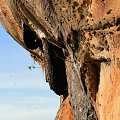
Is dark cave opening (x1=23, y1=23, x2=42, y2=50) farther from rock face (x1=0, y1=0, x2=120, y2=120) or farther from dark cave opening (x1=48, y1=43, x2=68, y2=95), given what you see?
dark cave opening (x1=48, y1=43, x2=68, y2=95)

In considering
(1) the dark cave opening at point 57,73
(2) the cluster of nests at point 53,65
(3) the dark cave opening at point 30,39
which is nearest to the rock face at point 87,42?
(2) the cluster of nests at point 53,65

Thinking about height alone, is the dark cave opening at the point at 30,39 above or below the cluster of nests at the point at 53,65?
above

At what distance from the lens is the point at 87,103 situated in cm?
730

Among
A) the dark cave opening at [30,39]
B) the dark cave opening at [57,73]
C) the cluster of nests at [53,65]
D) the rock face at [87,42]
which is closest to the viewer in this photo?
the rock face at [87,42]

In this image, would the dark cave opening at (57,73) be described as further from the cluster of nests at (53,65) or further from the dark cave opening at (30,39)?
the dark cave opening at (30,39)

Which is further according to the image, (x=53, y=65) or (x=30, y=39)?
(x=30, y=39)

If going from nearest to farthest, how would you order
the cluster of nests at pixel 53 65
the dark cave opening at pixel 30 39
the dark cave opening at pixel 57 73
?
the cluster of nests at pixel 53 65, the dark cave opening at pixel 57 73, the dark cave opening at pixel 30 39

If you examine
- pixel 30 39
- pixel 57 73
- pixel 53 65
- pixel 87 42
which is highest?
pixel 30 39

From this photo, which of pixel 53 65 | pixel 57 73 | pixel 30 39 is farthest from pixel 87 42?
pixel 30 39

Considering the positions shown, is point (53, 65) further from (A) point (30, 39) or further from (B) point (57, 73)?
(A) point (30, 39)

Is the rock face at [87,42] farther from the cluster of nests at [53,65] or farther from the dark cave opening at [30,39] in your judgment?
the dark cave opening at [30,39]

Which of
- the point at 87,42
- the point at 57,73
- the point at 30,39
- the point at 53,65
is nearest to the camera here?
the point at 87,42

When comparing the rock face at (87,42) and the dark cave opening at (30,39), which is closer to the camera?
the rock face at (87,42)

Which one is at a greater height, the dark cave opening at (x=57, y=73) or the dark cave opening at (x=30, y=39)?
the dark cave opening at (x=30, y=39)
